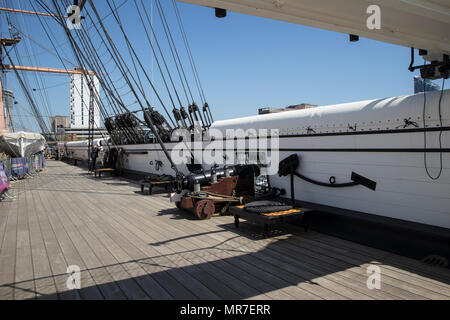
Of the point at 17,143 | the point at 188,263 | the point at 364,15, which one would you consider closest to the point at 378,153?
the point at 364,15

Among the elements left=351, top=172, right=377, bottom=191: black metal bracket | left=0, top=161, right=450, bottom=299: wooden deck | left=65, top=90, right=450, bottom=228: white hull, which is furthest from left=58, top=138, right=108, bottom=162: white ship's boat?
left=351, top=172, right=377, bottom=191: black metal bracket

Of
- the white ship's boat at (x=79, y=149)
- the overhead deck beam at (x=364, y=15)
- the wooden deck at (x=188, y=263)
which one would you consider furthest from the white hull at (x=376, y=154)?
the white ship's boat at (x=79, y=149)

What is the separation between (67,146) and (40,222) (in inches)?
956

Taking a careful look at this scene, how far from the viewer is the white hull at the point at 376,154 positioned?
12.3 feet

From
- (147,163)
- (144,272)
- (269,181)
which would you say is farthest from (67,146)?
(144,272)

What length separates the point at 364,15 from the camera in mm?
2787

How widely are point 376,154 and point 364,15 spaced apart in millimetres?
2161

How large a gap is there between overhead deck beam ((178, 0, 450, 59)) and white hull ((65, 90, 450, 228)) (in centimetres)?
86

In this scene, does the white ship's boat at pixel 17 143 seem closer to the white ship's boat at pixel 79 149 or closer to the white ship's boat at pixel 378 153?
the white ship's boat at pixel 79 149

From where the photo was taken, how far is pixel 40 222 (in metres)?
5.74

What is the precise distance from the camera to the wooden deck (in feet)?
9.70

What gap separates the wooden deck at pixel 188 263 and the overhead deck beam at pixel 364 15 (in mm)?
2385
